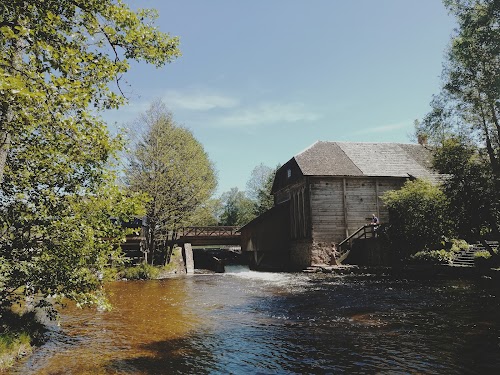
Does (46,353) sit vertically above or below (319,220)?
below

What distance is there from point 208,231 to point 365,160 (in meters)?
14.5

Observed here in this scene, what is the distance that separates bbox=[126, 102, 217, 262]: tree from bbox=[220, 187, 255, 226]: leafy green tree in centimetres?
2584

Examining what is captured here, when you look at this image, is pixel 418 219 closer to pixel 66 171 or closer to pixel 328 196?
pixel 328 196

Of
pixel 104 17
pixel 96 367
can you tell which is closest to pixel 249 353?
pixel 96 367

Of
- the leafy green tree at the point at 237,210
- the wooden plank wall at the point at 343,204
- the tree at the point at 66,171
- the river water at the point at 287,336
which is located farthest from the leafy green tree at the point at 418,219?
the leafy green tree at the point at 237,210

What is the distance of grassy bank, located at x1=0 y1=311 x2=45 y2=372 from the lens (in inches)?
213

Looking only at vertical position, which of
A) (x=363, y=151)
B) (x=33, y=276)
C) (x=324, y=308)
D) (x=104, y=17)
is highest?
(x=363, y=151)

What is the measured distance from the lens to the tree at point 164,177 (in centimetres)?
2248

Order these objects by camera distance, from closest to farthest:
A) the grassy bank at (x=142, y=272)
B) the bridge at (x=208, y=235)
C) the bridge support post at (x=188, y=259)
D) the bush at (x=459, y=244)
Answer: the bush at (x=459, y=244) < the grassy bank at (x=142, y=272) < the bridge support post at (x=188, y=259) < the bridge at (x=208, y=235)

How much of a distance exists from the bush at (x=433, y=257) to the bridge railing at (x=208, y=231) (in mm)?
17254

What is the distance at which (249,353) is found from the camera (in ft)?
19.3

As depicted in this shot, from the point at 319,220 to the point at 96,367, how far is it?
62.4 feet

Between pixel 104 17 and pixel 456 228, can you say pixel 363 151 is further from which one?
pixel 104 17

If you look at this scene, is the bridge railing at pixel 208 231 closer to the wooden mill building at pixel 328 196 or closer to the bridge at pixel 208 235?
the bridge at pixel 208 235
